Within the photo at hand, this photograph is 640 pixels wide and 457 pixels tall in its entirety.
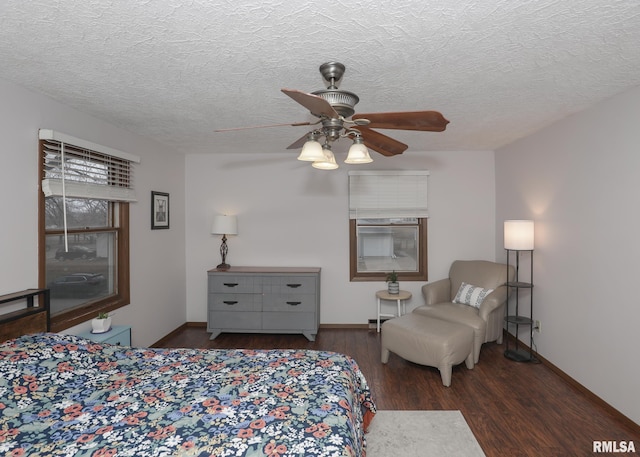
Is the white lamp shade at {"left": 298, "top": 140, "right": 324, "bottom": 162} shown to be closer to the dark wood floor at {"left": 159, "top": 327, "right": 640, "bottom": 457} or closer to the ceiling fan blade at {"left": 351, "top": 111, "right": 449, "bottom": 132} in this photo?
the ceiling fan blade at {"left": 351, "top": 111, "right": 449, "bottom": 132}

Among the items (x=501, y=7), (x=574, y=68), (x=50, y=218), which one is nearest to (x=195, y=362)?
(x=50, y=218)

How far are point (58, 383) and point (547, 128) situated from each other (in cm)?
430

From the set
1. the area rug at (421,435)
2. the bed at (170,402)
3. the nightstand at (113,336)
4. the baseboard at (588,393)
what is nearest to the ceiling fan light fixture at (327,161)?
the bed at (170,402)

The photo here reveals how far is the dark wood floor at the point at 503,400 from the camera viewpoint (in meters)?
2.31

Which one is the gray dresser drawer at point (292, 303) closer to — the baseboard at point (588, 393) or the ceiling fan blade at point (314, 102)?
the baseboard at point (588, 393)

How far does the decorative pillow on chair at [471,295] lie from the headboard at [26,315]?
389 centimetres

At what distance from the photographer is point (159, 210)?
4.14 m

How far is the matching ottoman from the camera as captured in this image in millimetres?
3102

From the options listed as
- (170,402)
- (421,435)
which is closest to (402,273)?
(421,435)

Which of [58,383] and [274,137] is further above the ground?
[274,137]

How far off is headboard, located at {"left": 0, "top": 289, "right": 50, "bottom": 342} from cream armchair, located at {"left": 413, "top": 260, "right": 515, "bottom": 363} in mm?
3354

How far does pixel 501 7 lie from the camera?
4.96 feet

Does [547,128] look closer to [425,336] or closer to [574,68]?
[574,68]

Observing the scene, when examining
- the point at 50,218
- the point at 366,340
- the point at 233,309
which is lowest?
the point at 366,340
